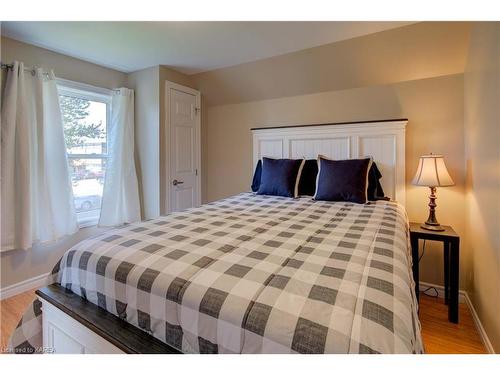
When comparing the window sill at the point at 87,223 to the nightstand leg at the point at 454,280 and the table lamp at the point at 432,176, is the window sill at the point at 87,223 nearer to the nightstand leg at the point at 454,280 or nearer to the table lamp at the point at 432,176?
the table lamp at the point at 432,176

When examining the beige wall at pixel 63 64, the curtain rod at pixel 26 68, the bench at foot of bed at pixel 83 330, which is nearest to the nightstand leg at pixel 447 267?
the bench at foot of bed at pixel 83 330

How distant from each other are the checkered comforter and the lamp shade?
78cm

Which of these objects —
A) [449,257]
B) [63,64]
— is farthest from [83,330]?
[63,64]

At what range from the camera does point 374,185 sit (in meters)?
2.38

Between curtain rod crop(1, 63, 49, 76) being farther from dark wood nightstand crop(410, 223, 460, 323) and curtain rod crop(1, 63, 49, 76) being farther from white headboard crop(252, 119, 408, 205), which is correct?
dark wood nightstand crop(410, 223, 460, 323)

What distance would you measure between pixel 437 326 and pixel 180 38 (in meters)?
3.12

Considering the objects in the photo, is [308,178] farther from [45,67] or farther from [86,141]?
[45,67]

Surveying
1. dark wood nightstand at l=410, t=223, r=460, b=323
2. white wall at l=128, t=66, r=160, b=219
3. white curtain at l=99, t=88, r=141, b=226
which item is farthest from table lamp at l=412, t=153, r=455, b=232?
white curtain at l=99, t=88, r=141, b=226

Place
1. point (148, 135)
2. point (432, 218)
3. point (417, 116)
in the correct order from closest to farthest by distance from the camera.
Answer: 1. point (432, 218)
2. point (417, 116)
3. point (148, 135)

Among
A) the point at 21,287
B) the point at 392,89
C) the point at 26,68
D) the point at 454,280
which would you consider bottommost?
the point at 21,287

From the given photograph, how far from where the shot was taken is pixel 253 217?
1743mm
